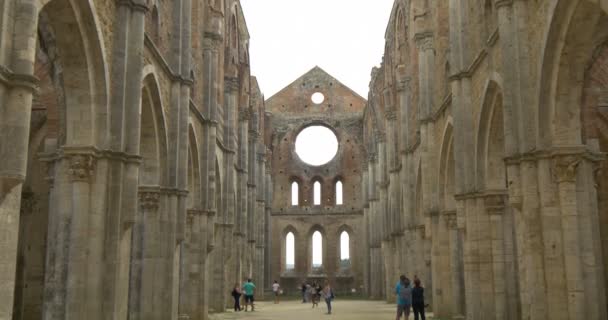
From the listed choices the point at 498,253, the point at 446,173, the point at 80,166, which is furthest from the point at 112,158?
the point at 446,173

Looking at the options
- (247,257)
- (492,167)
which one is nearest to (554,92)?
(492,167)

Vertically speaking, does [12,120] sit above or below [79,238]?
above

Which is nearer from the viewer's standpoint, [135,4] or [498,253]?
[135,4]

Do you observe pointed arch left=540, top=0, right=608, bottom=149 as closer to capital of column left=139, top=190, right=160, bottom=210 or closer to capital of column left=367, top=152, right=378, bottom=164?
capital of column left=139, top=190, right=160, bottom=210

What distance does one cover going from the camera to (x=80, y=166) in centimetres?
1283

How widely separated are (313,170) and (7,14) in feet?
143

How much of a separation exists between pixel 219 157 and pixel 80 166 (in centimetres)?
1586

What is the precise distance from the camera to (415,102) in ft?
93.0

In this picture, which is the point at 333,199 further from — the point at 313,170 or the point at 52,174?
the point at 52,174

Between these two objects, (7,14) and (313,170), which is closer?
(7,14)

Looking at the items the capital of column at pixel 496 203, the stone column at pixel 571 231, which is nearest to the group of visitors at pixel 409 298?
the capital of column at pixel 496 203

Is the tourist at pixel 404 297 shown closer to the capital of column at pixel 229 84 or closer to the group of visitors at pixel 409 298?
the group of visitors at pixel 409 298

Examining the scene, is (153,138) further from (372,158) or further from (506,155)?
(372,158)

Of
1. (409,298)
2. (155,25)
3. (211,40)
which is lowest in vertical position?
(409,298)
